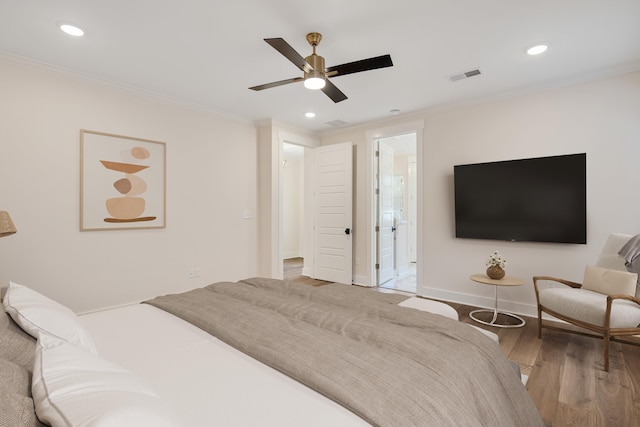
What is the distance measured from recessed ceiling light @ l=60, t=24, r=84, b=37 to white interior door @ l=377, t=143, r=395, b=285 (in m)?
3.91

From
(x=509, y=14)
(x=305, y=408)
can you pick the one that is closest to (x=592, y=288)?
(x=509, y=14)

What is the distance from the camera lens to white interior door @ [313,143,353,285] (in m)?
5.05

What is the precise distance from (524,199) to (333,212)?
270 cm

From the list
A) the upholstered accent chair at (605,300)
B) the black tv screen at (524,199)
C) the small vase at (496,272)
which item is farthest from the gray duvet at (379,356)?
the black tv screen at (524,199)

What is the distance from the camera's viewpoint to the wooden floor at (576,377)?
1885 millimetres

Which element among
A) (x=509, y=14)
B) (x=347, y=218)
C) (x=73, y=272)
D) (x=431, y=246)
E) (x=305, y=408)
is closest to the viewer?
(x=305, y=408)

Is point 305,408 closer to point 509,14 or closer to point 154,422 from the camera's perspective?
point 154,422

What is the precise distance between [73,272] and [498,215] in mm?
4740

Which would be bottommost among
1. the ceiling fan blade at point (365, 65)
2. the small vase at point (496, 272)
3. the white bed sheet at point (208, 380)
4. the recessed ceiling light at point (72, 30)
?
the small vase at point (496, 272)

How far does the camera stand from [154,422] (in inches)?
26.0

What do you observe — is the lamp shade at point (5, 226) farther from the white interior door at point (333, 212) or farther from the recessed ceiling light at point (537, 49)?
the recessed ceiling light at point (537, 49)

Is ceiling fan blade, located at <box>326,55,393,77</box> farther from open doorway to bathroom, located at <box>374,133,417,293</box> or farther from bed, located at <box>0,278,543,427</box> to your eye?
open doorway to bathroom, located at <box>374,133,417,293</box>

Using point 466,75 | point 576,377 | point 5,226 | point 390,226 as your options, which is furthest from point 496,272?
point 5,226

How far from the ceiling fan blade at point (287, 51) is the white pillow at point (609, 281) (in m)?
3.11
